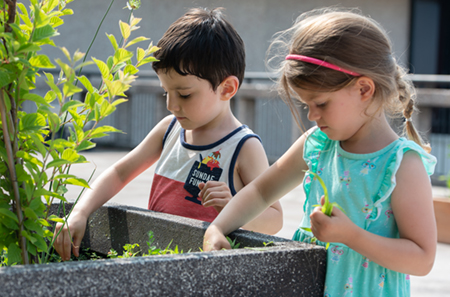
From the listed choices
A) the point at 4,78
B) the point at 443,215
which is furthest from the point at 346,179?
the point at 443,215

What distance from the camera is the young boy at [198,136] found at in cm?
197

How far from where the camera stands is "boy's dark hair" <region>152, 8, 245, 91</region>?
1976 mm

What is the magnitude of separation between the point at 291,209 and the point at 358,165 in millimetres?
4756

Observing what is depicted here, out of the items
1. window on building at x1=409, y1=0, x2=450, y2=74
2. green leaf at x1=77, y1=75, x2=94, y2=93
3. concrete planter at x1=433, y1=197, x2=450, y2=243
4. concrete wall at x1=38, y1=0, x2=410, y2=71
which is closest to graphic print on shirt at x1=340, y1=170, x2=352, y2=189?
green leaf at x1=77, y1=75, x2=94, y2=93

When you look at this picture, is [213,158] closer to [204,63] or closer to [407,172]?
[204,63]

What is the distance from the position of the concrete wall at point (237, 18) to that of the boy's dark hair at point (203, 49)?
9767 millimetres

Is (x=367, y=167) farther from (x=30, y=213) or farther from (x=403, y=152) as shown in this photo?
(x=30, y=213)

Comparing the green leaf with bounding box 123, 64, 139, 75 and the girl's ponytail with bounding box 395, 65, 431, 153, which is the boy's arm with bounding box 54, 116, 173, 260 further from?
the girl's ponytail with bounding box 395, 65, 431, 153

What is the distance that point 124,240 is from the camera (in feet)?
5.56

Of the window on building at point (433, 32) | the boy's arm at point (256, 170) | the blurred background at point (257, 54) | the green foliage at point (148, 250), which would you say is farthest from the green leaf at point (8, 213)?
the window on building at point (433, 32)

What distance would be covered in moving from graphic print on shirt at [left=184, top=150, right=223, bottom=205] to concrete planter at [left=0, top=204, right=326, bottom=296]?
467mm

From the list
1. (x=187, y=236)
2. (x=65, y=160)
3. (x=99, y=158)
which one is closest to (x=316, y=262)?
(x=187, y=236)

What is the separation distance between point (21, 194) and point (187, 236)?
47 cm

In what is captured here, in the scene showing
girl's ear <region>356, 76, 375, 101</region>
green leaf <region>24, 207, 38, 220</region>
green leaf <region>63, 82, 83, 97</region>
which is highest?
green leaf <region>63, 82, 83, 97</region>
